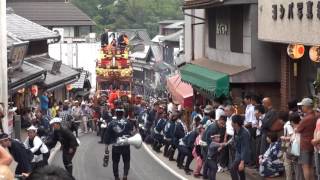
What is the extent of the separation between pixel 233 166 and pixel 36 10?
54.6 m

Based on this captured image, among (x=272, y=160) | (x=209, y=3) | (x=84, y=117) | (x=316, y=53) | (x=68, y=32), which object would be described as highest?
(x=209, y=3)

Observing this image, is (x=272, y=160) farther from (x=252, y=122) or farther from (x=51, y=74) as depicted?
(x=51, y=74)

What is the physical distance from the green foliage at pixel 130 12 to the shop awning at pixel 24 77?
7205cm

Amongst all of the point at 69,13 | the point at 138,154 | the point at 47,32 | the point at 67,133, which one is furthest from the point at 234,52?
the point at 69,13

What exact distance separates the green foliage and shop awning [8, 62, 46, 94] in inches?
2836

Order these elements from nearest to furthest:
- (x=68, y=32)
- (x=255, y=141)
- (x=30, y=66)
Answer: (x=255, y=141) → (x=30, y=66) → (x=68, y=32)

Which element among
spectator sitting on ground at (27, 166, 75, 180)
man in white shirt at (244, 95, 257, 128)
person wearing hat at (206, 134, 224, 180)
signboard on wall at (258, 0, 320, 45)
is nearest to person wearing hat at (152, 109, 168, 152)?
signboard on wall at (258, 0, 320, 45)

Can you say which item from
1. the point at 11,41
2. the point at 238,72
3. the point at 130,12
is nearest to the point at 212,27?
the point at 238,72

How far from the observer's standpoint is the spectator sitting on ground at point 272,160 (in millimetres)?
16000

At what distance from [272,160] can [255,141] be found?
61.8 inches

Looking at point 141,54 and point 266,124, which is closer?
point 266,124

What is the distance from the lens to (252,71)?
24125 millimetres

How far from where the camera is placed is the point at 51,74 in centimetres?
4088

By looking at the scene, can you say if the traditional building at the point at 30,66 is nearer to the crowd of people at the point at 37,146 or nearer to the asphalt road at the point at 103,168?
the crowd of people at the point at 37,146
